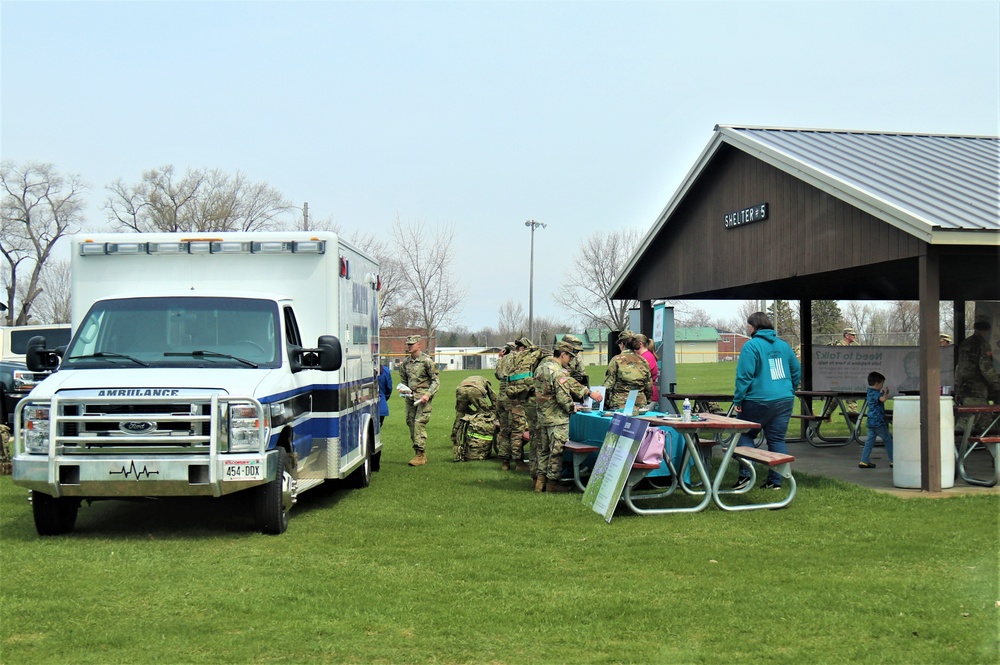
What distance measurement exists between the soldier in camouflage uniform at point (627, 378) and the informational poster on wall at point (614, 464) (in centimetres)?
239

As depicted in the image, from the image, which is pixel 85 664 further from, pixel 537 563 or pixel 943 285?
pixel 943 285

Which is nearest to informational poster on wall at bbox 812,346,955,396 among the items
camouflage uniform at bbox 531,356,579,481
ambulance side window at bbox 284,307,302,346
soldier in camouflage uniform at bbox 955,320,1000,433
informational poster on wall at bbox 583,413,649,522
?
soldier in camouflage uniform at bbox 955,320,1000,433

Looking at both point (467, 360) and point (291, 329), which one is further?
point (467, 360)

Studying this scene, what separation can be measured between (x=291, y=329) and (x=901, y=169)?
844 centimetres

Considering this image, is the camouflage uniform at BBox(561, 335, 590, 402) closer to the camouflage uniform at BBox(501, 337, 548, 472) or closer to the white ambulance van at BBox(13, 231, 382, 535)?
the camouflage uniform at BBox(501, 337, 548, 472)

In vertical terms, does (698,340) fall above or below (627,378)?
above

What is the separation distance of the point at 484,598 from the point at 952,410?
693 centimetres

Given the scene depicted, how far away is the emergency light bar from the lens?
392 inches

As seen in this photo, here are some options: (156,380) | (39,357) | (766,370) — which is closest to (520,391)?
(766,370)

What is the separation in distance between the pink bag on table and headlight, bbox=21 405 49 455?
5.48 meters

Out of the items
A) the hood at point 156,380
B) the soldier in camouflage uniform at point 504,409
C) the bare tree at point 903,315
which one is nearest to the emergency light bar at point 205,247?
the hood at point 156,380

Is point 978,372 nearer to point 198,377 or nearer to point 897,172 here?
point 897,172

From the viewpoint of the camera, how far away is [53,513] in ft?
28.9

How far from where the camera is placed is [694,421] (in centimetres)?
1032
